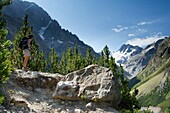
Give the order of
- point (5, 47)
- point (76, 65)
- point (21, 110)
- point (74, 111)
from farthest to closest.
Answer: point (76, 65) → point (74, 111) → point (21, 110) → point (5, 47)

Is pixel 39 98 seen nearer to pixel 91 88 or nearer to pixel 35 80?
pixel 35 80

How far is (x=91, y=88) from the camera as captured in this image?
75.1 ft

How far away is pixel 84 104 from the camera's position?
21797mm

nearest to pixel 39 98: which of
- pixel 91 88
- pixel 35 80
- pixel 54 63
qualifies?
pixel 35 80

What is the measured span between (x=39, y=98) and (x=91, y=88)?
14.4ft

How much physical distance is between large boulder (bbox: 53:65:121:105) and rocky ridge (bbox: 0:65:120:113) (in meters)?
0.21

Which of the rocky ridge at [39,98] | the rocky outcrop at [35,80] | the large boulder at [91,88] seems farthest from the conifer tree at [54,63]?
the large boulder at [91,88]

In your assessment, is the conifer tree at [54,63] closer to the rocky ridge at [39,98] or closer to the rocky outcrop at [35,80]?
the rocky outcrop at [35,80]

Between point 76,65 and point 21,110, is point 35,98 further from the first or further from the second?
point 76,65

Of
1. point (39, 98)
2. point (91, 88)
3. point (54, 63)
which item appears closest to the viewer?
point (39, 98)

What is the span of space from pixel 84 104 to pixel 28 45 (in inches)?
306

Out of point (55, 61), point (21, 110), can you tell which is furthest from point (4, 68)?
point (55, 61)

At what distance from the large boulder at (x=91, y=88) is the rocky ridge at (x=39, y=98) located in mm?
207

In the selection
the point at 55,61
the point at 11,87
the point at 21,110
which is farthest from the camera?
the point at 55,61
